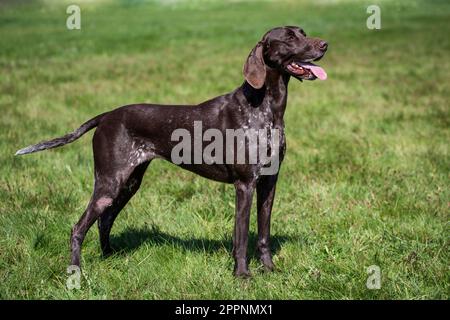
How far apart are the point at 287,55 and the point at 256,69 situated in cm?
28

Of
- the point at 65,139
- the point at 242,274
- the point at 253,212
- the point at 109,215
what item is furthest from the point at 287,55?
the point at 253,212

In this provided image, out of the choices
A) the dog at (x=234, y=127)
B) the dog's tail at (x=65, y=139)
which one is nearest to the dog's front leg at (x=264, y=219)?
the dog at (x=234, y=127)

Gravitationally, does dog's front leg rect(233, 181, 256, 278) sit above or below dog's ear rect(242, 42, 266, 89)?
below

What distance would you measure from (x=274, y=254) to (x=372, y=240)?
915 millimetres

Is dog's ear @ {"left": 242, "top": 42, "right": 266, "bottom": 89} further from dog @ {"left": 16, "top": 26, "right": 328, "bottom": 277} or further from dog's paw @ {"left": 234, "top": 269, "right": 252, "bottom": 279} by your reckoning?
dog's paw @ {"left": 234, "top": 269, "right": 252, "bottom": 279}

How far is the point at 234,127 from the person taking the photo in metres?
4.86

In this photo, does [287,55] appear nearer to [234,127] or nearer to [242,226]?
[234,127]

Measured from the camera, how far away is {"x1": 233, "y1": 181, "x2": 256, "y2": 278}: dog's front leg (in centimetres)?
488

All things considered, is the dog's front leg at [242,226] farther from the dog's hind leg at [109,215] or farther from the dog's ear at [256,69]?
the dog's hind leg at [109,215]

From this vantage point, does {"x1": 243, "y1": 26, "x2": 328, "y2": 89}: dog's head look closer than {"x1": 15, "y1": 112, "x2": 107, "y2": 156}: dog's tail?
Yes

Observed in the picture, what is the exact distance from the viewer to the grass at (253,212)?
4.71 metres

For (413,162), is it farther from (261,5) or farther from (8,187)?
(261,5)

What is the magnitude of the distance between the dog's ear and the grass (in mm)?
1555

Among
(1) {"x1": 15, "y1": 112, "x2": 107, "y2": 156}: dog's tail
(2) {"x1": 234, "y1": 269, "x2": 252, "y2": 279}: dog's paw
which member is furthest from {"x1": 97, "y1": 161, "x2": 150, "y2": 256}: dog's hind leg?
(2) {"x1": 234, "y1": 269, "x2": 252, "y2": 279}: dog's paw
